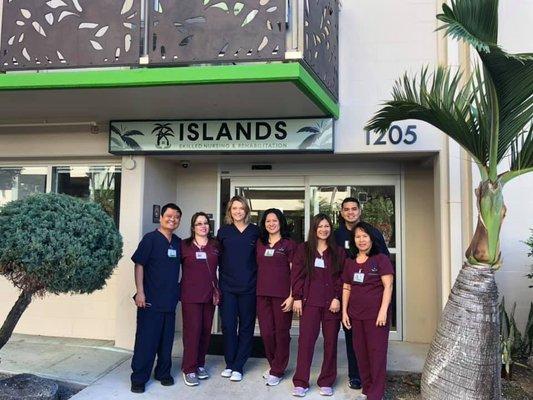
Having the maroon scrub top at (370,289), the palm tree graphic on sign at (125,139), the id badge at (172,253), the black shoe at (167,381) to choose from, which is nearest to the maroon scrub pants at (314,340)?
the maroon scrub top at (370,289)

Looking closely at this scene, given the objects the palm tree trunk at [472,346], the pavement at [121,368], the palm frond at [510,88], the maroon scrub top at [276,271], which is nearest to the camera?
the palm frond at [510,88]

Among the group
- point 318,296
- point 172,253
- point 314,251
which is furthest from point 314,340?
point 172,253

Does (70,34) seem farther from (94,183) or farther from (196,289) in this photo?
(196,289)

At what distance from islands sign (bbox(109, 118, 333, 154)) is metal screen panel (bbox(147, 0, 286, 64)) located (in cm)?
135

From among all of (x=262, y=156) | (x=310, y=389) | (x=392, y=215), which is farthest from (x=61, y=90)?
(x=392, y=215)

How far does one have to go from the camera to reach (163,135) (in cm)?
584

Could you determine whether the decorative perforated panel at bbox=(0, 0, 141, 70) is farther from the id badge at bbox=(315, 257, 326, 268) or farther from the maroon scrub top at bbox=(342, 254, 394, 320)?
the maroon scrub top at bbox=(342, 254, 394, 320)

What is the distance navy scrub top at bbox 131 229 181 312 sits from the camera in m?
4.45

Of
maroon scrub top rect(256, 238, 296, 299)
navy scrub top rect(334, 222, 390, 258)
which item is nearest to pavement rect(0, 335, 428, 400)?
maroon scrub top rect(256, 238, 296, 299)

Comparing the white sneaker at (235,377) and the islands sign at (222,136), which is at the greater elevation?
the islands sign at (222,136)

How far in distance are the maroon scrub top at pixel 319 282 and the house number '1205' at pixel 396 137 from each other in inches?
65.8

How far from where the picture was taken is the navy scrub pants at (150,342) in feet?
14.5

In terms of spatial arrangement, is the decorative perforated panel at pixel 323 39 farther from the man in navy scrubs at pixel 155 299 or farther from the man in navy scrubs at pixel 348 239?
the man in navy scrubs at pixel 155 299

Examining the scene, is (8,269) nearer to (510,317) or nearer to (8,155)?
(8,155)
